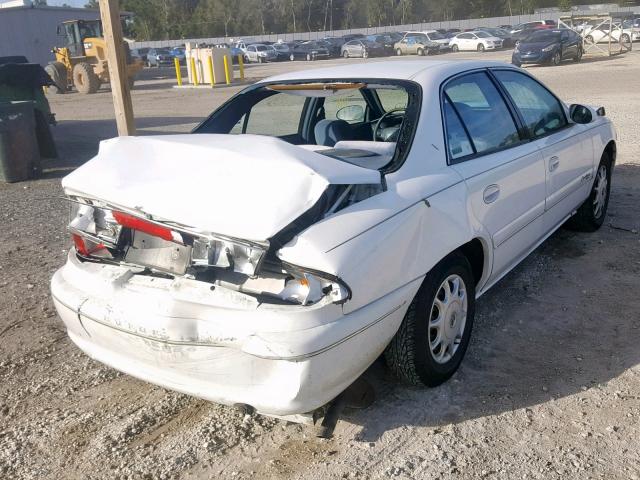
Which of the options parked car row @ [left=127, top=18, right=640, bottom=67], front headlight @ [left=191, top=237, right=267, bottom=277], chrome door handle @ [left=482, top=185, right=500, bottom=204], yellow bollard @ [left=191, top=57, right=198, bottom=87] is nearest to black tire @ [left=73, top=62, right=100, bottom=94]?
yellow bollard @ [left=191, top=57, right=198, bottom=87]

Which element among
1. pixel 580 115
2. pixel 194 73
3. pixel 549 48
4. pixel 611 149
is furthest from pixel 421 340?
pixel 549 48

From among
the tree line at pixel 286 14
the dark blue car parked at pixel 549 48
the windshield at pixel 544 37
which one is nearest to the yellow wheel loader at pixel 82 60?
the dark blue car parked at pixel 549 48

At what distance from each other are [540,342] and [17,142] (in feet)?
26.4

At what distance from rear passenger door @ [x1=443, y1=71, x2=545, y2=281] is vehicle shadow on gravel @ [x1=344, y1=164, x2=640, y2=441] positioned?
0.37m

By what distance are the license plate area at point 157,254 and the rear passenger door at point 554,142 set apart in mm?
2554

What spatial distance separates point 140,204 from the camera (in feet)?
9.05

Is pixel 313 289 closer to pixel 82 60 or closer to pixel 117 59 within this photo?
pixel 117 59

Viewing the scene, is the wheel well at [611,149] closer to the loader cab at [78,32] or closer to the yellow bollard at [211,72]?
the yellow bollard at [211,72]

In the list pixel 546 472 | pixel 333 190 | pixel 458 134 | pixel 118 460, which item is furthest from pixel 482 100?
pixel 118 460

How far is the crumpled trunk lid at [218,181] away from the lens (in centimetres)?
258

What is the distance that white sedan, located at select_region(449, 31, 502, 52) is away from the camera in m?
41.7

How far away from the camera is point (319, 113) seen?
4.57 m

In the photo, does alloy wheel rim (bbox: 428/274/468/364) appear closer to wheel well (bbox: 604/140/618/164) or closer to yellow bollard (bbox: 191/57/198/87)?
wheel well (bbox: 604/140/618/164)

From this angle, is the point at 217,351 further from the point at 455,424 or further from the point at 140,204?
the point at 455,424
